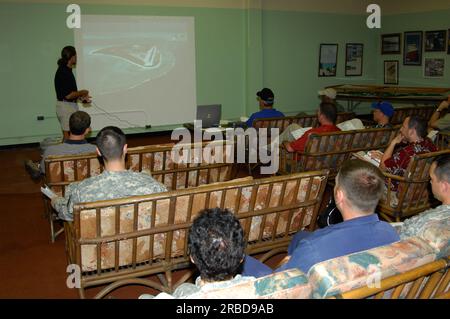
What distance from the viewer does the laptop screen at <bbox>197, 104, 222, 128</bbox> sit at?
17.7 feet

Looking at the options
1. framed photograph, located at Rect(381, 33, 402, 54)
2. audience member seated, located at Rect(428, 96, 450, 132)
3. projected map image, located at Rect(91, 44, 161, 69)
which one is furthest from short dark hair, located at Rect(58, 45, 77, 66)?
framed photograph, located at Rect(381, 33, 402, 54)

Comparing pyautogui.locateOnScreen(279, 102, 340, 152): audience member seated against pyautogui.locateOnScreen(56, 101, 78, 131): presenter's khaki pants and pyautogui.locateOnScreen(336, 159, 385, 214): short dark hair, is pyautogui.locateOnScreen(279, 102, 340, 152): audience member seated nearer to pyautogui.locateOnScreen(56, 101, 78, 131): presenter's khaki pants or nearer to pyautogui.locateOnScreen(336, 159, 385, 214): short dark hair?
pyautogui.locateOnScreen(336, 159, 385, 214): short dark hair

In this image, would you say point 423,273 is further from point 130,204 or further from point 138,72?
point 138,72

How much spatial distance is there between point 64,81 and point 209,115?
2.13 metres

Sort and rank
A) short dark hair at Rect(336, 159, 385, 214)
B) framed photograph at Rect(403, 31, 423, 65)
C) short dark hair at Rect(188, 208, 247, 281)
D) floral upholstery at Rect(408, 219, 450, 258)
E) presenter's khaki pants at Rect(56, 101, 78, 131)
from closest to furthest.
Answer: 1. short dark hair at Rect(188, 208, 247, 281)
2. floral upholstery at Rect(408, 219, 450, 258)
3. short dark hair at Rect(336, 159, 385, 214)
4. presenter's khaki pants at Rect(56, 101, 78, 131)
5. framed photograph at Rect(403, 31, 423, 65)

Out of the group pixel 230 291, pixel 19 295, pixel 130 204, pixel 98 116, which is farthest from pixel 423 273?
pixel 98 116

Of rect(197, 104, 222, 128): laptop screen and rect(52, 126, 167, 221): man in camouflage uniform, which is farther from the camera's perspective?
rect(197, 104, 222, 128): laptop screen

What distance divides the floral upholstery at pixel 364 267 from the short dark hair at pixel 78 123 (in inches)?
108

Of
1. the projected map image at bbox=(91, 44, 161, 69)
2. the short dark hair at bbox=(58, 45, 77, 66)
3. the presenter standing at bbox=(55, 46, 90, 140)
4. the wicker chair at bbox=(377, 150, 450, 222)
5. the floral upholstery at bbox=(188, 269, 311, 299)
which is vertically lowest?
the wicker chair at bbox=(377, 150, 450, 222)

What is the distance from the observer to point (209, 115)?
5.47m

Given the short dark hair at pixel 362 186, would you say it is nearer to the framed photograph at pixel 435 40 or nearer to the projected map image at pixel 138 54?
the projected map image at pixel 138 54

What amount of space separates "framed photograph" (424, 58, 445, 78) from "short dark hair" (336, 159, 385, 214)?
8.97m

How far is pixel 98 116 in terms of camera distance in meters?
8.04

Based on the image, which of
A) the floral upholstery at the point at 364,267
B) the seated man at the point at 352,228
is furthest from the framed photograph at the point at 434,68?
the floral upholstery at the point at 364,267
